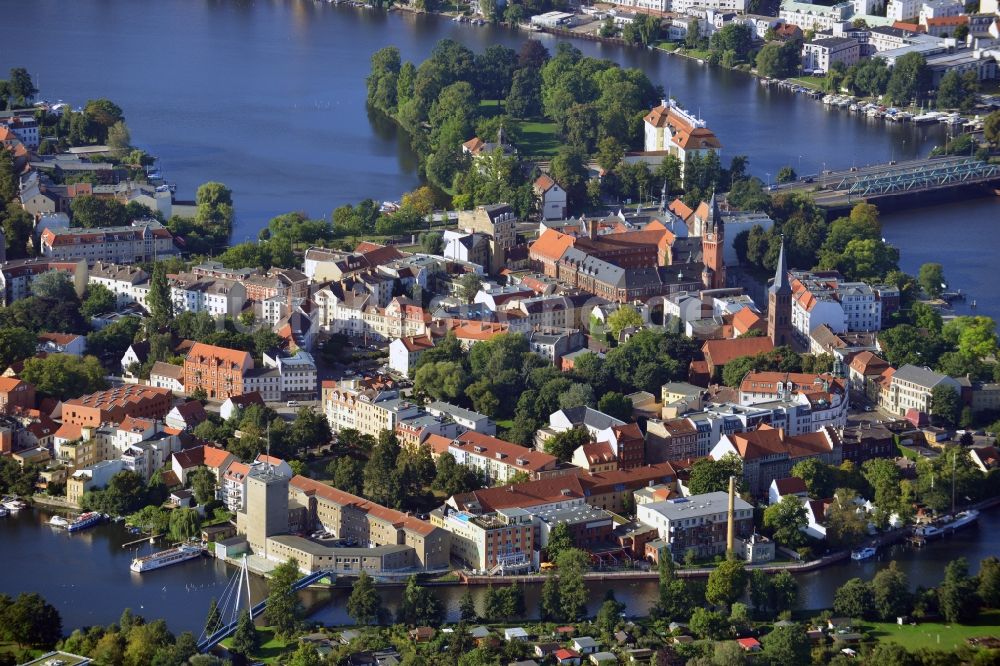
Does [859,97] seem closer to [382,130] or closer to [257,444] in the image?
[382,130]

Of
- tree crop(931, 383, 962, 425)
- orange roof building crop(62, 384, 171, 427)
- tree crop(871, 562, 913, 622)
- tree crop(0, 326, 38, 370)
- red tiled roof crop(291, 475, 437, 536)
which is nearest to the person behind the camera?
tree crop(871, 562, 913, 622)

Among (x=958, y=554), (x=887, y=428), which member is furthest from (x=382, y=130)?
(x=958, y=554)

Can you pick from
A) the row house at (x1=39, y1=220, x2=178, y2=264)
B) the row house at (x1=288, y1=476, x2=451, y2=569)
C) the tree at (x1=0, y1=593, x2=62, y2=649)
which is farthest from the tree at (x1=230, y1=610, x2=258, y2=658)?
the row house at (x1=39, y1=220, x2=178, y2=264)

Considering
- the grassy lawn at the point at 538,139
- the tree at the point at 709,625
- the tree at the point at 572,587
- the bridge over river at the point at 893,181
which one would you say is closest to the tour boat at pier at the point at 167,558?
the tree at the point at 572,587

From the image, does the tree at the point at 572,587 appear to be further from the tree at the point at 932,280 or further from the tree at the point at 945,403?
the tree at the point at 932,280

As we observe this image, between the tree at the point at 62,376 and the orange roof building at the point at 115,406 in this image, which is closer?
the orange roof building at the point at 115,406

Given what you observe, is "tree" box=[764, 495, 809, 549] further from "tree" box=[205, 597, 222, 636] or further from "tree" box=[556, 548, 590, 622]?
"tree" box=[205, 597, 222, 636]
